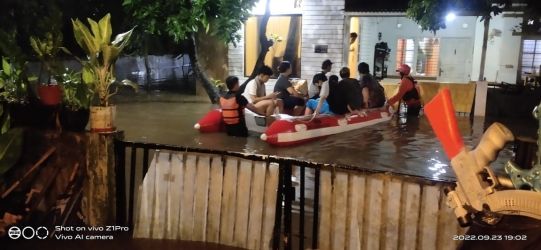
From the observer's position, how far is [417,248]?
12.2ft

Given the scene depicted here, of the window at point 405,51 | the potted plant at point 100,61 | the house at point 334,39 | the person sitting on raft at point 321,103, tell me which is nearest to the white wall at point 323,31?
the house at point 334,39

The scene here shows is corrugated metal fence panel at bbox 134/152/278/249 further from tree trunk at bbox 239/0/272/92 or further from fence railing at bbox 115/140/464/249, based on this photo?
tree trunk at bbox 239/0/272/92

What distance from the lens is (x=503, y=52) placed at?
1401cm

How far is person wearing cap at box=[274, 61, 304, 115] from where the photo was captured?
9994mm

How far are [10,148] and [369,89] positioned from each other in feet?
27.1

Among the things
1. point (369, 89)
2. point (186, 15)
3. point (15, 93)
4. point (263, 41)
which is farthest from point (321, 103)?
point (15, 93)

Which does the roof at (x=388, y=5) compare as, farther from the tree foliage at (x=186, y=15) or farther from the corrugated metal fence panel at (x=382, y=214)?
the corrugated metal fence panel at (x=382, y=214)

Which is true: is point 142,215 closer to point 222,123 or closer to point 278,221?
point 278,221

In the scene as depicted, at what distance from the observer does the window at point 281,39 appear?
14117 mm

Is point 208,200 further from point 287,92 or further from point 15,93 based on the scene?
point 287,92

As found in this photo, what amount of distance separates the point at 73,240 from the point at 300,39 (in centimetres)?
1038

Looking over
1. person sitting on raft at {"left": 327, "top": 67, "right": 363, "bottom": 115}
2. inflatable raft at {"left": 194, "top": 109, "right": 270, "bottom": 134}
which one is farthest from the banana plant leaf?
person sitting on raft at {"left": 327, "top": 67, "right": 363, "bottom": 115}

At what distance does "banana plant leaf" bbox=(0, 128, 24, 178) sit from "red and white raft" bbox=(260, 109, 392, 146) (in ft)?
14.6

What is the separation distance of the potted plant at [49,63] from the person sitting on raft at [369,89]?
7.15 m
